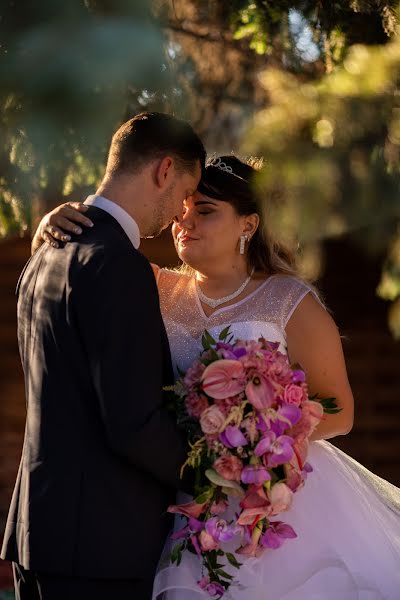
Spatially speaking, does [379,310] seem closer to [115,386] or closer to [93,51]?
[93,51]

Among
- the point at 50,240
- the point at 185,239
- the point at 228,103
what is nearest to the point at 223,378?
the point at 50,240

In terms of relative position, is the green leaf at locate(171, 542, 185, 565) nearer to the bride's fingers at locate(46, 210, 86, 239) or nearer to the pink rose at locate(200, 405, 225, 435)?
the pink rose at locate(200, 405, 225, 435)

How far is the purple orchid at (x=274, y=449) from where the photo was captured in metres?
2.73

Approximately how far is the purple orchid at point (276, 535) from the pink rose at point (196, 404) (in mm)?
411

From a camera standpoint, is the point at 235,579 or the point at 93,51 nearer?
the point at 235,579

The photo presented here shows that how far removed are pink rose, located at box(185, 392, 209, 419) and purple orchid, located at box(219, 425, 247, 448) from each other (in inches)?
4.0

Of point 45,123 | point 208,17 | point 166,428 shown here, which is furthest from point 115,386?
point 208,17

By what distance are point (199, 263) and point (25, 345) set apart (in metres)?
0.86

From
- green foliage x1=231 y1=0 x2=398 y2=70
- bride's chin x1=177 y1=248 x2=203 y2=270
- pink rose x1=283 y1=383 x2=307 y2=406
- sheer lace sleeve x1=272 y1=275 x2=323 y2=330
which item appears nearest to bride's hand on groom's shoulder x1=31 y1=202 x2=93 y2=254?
bride's chin x1=177 y1=248 x2=203 y2=270

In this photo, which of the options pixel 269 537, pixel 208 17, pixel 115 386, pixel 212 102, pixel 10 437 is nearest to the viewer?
pixel 115 386

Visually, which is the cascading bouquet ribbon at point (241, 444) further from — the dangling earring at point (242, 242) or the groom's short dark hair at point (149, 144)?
the dangling earring at point (242, 242)

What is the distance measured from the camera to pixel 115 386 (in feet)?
8.66

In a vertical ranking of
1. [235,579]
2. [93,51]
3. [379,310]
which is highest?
[93,51]

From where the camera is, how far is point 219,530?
2.82 m
